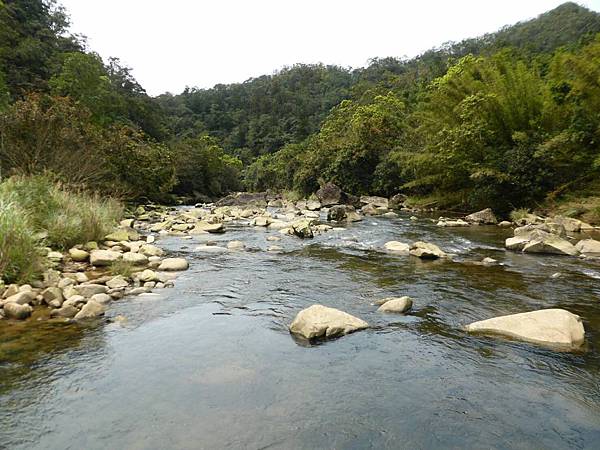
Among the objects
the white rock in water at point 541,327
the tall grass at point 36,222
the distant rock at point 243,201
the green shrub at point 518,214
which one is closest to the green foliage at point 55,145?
the tall grass at point 36,222

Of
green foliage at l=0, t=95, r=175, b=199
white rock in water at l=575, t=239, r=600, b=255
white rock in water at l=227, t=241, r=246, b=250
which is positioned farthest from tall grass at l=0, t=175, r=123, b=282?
white rock in water at l=575, t=239, r=600, b=255

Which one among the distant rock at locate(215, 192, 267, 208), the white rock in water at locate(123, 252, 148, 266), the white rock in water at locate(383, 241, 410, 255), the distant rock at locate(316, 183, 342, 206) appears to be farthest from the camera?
the distant rock at locate(215, 192, 267, 208)

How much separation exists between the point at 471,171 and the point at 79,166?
593 inches

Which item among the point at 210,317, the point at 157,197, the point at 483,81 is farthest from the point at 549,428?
the point at 157,197

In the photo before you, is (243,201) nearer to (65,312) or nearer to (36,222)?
(36,222)

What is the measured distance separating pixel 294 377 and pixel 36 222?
271 inches

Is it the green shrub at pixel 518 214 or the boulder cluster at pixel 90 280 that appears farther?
the green shrub at pixel 518 214

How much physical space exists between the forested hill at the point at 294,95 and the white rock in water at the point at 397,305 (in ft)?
170

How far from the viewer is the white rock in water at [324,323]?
463cm

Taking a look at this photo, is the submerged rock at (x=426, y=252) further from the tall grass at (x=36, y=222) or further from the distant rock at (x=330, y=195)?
the distant rock at (x=330, y=195)

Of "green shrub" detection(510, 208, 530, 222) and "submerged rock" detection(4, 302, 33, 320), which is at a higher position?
"submerged rock" detection(4, 302, 33, 320)

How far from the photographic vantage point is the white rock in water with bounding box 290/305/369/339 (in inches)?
182

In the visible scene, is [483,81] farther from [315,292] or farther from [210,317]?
[210,317]

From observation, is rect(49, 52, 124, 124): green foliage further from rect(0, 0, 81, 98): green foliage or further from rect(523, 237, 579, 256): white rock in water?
rect(523, 237, 579, 256): white rock in water
